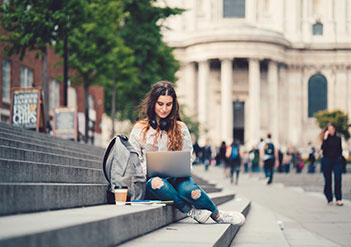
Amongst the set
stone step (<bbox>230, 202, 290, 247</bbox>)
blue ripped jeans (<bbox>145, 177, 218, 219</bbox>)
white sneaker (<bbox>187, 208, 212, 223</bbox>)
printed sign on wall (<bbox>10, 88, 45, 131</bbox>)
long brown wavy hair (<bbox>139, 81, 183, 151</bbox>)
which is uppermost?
printed sign on wall (<bbox>10, 88, 45, 131</bbox>)

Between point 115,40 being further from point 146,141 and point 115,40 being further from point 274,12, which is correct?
point 274,12

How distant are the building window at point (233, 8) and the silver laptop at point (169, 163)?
6439 cm

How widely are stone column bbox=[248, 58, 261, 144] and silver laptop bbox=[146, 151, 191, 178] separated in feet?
188

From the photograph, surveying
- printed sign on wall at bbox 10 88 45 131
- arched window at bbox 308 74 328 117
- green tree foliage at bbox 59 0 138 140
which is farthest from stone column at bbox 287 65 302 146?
printed sign on wall at bbox 10 88 45 131

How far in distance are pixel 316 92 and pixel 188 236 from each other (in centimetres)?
6773

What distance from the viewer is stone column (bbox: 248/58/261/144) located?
6372 centimetres

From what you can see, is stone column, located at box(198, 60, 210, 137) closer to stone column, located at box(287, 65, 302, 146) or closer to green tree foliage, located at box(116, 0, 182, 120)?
stone column, located at box(287, 65, 302, 146)

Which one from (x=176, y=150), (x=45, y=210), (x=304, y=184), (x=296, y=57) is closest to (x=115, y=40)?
(x=304, y=184)

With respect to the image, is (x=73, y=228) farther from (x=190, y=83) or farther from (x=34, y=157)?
(x=190, y=83)

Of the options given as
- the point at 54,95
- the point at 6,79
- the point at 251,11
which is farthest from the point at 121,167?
A: the point at 251,11

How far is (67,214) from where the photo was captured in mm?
4336

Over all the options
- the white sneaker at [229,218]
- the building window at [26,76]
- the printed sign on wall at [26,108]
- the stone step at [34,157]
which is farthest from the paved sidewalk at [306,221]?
the building window at [26,76]

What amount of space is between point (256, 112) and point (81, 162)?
55566 millimetres

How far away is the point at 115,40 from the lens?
27750 millimetres
